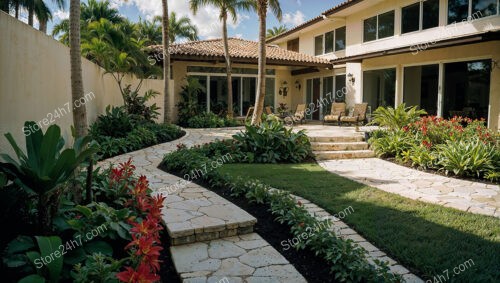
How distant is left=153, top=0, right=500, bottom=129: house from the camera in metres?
11.3

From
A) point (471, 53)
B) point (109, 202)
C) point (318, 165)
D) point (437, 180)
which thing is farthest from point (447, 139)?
point (109, 202)

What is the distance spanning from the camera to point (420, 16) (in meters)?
13.3

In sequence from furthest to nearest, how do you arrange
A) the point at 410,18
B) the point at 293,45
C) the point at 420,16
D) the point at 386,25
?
the point at 293,45 → the point at 386,25 → the point at 410,18 → the point at 420,16

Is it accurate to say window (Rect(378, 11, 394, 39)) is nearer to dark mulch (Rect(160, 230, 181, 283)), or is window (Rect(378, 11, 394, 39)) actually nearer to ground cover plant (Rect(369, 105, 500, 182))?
ground cover plant (Rect(369, 105, 500, 182))

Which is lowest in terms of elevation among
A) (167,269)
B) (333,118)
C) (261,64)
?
(167,269)

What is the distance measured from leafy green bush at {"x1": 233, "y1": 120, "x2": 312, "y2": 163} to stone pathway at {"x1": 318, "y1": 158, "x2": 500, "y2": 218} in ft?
2.37

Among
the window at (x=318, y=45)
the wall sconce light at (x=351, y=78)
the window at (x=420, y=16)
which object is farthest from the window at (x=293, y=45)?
the window at (x=420, y=16)

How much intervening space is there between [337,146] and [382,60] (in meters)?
6.86

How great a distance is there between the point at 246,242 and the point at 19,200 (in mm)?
2194

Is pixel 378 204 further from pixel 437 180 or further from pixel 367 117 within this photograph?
pixel 367 117

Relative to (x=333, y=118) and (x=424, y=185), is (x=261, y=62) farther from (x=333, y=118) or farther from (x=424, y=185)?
(x=424, y=185)

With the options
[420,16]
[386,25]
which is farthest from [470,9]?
[386,25]

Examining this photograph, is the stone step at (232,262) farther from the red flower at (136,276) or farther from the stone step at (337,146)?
the stone step at (337,146)

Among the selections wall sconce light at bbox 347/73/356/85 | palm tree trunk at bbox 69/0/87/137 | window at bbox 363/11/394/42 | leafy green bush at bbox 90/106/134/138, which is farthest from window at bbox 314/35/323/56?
palm tree trunk at bbox 69/0/87/137
